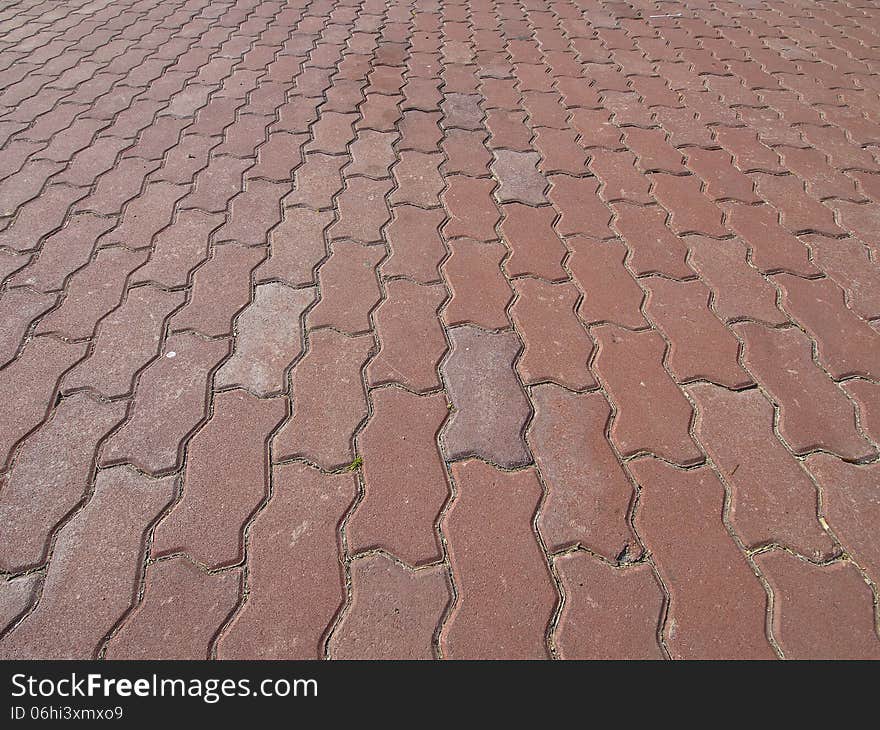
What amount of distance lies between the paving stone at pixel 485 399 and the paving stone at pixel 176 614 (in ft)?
2.72

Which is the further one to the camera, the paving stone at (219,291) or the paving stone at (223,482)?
the paving stone at (219,291)

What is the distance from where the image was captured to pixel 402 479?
2.18m

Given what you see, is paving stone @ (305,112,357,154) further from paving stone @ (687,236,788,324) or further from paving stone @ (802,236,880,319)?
paving stone @ (802,236,880,319)

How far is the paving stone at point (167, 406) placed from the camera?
2223 millimetres

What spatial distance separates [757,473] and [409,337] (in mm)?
1350

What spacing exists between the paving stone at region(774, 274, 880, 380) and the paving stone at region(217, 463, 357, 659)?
196 centimetres

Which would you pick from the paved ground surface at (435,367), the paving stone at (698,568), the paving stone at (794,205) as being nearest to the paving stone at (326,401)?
the paved ground surface at (435,367)

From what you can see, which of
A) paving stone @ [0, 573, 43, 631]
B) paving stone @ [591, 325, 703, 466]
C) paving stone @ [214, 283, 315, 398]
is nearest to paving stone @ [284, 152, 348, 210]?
paving stone @ [214, 283, 315, 398]

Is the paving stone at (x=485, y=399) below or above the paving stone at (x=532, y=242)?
below

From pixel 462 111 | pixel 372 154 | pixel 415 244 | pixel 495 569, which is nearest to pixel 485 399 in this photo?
pixel 495 569

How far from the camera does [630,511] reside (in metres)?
2.12

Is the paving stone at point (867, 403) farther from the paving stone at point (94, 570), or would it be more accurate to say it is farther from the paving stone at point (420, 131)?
the paving stone at point (420, 131)
